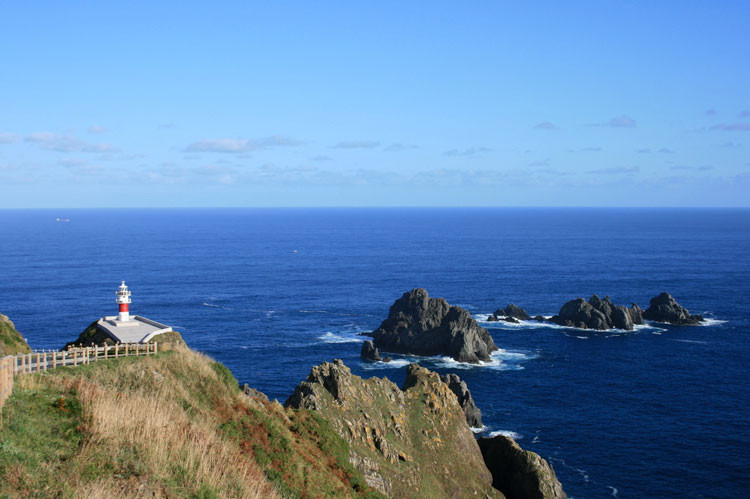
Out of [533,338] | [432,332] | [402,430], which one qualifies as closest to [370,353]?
[432,332]

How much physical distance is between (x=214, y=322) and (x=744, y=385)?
7982cm

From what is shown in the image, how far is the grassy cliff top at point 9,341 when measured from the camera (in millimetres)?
38656

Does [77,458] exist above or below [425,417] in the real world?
above

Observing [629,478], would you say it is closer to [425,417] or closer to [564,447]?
[564,447]

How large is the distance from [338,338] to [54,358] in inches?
2965

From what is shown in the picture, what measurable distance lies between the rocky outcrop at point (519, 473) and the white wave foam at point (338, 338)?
48.5 metres

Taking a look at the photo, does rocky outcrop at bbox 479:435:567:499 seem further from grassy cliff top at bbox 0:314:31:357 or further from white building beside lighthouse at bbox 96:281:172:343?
grassy cliff top at bbox 0:314:31:357

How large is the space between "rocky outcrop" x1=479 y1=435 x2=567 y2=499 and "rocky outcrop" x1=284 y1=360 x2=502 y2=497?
203 centimetres

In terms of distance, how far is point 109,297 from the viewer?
124188 millimetres

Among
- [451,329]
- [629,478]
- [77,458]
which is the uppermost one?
[77,458]

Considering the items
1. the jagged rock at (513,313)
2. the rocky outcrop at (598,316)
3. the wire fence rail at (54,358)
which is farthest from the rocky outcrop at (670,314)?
the wire fence rail at (54,358)

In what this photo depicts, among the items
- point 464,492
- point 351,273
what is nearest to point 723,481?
point 464,492

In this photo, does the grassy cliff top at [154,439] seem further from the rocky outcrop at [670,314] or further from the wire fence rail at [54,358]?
the rocky outcrop at [670,314]

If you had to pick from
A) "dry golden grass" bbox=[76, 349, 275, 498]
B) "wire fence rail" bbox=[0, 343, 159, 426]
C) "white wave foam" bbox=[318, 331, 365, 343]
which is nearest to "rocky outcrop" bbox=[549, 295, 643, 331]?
"white wave foam" bbox=[318, 331, 365, 343]
